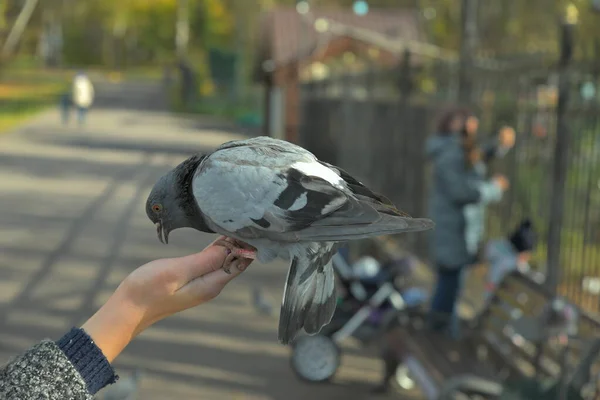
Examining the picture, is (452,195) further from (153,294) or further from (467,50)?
(153,294)

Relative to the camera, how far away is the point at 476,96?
8.06m

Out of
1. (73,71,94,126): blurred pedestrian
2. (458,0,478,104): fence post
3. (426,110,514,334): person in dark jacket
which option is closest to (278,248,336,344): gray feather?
(426,110,514,334): person in dark jacket

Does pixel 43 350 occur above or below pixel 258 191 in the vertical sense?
below

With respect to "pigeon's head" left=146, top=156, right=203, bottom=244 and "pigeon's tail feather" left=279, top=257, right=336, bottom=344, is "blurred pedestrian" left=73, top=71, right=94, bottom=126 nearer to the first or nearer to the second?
"pigeon's head" left=146, top=156, right=203, bottom=244

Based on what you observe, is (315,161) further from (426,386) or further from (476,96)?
(476,96)

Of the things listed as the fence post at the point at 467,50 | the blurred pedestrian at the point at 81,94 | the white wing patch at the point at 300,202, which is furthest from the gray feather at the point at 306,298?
the blurred pedestrian at the point at 81,94

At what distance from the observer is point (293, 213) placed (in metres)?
1.93

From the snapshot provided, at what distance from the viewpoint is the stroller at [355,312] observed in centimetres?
632

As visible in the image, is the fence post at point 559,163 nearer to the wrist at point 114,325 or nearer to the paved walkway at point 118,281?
the paved walkway at point 118,281

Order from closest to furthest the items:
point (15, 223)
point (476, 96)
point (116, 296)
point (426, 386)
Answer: point (116, 296)
point (426, 386)
point (476, 96)
point (15, 223)

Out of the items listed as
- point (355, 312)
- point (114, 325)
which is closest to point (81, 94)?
point (355, 312)

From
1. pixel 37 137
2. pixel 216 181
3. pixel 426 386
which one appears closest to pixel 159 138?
pixel 37 137

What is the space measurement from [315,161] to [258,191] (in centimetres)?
14

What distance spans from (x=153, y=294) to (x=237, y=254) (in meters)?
0.24
